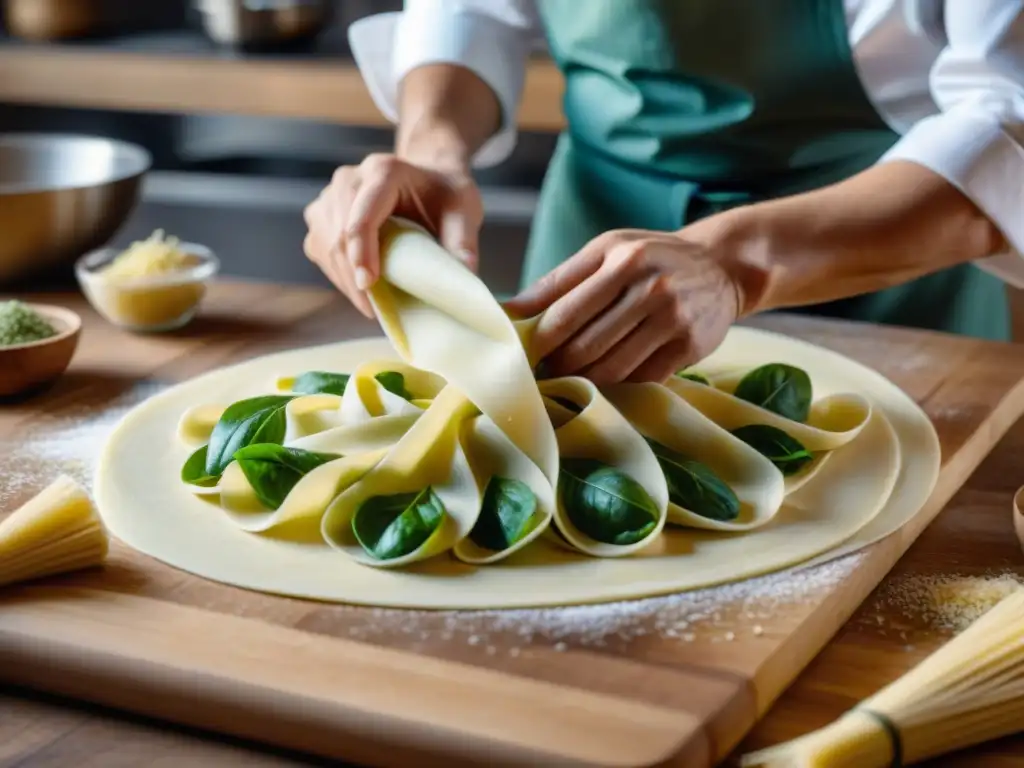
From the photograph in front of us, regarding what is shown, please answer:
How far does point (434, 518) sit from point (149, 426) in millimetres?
A: 439

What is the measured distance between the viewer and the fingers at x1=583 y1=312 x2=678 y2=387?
1349 millimetres

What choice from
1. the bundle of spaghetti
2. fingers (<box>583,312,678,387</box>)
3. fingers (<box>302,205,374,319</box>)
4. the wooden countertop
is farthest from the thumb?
the wooden countertop

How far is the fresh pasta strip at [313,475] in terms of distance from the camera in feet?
3.91

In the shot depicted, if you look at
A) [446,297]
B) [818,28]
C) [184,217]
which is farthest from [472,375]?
[184,217]

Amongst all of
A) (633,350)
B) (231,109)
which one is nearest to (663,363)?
(633,350)

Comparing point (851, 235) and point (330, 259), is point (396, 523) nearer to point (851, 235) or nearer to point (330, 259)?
point (330, 259)

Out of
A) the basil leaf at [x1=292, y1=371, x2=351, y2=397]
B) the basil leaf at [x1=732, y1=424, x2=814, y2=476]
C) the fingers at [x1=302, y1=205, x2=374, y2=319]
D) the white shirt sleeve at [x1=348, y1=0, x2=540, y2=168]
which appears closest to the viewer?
the basil leaf at [x1=732, y1=424, x2=814, y2=476]

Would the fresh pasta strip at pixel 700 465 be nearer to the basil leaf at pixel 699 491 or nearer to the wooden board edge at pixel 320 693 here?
the basil leaf at pixel 699 491

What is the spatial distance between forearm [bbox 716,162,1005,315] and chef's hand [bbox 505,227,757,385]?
0.28 feet

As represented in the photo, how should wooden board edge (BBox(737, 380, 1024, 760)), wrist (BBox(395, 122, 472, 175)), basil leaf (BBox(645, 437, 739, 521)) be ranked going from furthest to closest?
wrist (BBox(395, 122, 472, 175)) < basil leaf (BBox(645, 437, 739, 521)) < wooden board edge (BBox(737, 380, 1024, 760))

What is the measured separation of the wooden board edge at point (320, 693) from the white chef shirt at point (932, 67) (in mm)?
863

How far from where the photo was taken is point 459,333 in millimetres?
1357

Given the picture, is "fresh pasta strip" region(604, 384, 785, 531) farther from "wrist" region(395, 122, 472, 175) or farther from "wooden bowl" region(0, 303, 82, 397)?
"wooden bowl" region(0, 303, 82, 397)

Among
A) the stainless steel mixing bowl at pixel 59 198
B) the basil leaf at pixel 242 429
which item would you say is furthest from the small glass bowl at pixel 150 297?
the basil leaf at pixel 242 429
